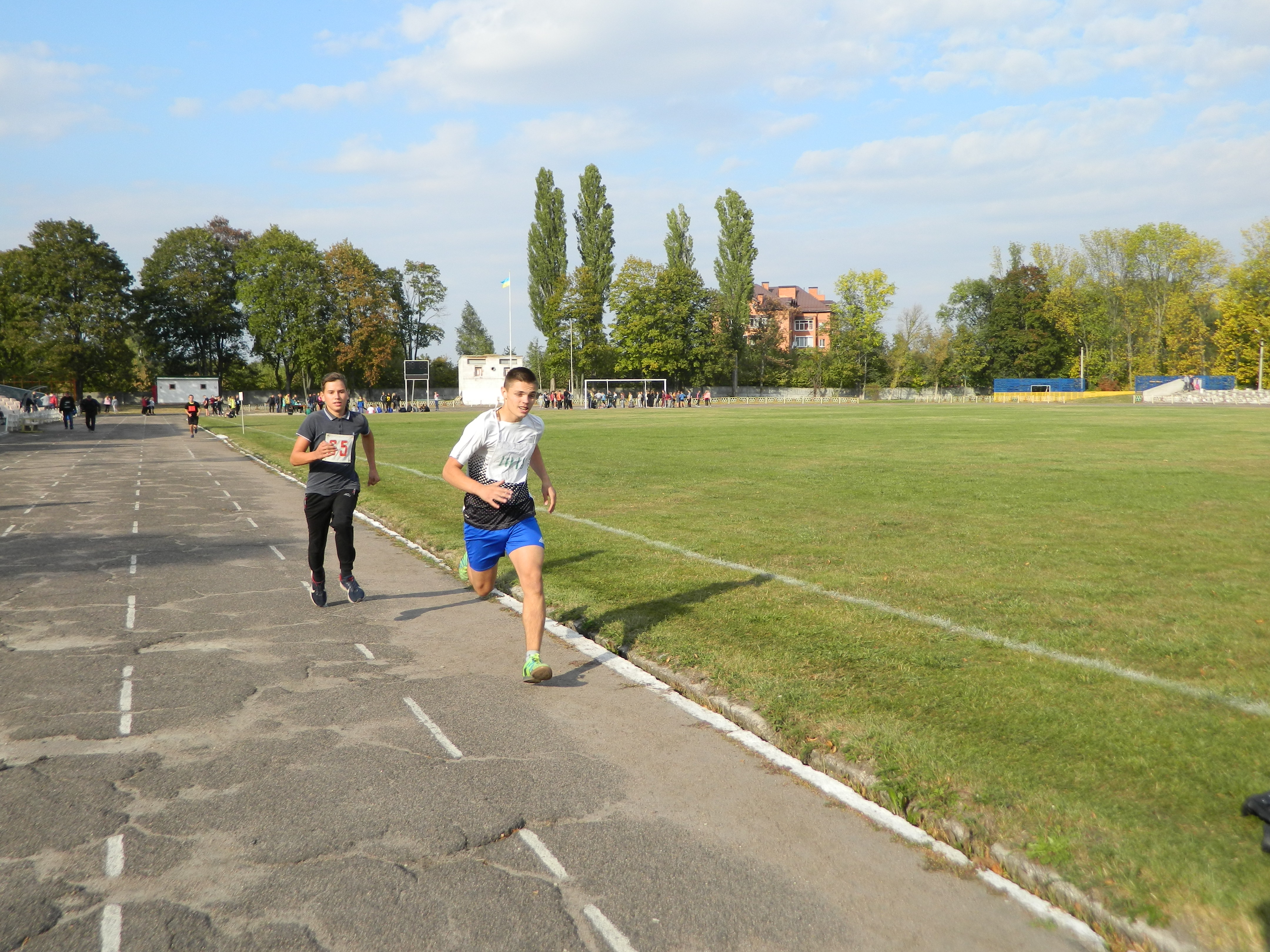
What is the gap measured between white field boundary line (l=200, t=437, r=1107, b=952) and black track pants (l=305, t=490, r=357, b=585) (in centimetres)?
206

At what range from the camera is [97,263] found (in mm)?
79750

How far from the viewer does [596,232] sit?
290 feet

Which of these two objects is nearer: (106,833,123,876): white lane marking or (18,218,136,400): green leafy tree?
(106,833,123,876): white lane marking

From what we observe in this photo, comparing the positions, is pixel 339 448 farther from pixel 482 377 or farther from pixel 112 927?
pixel 482 377

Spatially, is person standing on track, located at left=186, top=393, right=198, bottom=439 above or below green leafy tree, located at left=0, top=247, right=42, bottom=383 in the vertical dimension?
below

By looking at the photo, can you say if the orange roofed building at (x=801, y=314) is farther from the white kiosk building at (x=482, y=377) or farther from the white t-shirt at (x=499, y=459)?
the white t-shirt at (x=499, y=459)

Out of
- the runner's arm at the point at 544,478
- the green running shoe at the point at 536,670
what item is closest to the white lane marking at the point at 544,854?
the green running shoe at the point at 536,670

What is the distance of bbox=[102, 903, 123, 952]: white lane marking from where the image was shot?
2.96 meters

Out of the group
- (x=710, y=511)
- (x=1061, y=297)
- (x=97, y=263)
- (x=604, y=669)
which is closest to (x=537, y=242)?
(x=97, y=263)

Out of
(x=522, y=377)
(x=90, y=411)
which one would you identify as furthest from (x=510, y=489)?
(x=90, y=411)

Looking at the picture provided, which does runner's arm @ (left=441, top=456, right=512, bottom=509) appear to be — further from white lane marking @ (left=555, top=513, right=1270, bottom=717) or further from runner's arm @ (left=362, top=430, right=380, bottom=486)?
white lane marking @ (left=555, top=513, right=1270, bottom=717)

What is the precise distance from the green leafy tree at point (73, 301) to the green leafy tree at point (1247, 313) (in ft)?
311

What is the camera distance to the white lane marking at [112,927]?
2963 mm

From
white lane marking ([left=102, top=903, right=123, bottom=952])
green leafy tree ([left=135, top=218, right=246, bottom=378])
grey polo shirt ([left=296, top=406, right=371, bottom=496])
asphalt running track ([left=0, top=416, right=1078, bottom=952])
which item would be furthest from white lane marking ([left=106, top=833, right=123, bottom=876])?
green leafy tree ([left=135, top=218, right=246, bottom=378])
